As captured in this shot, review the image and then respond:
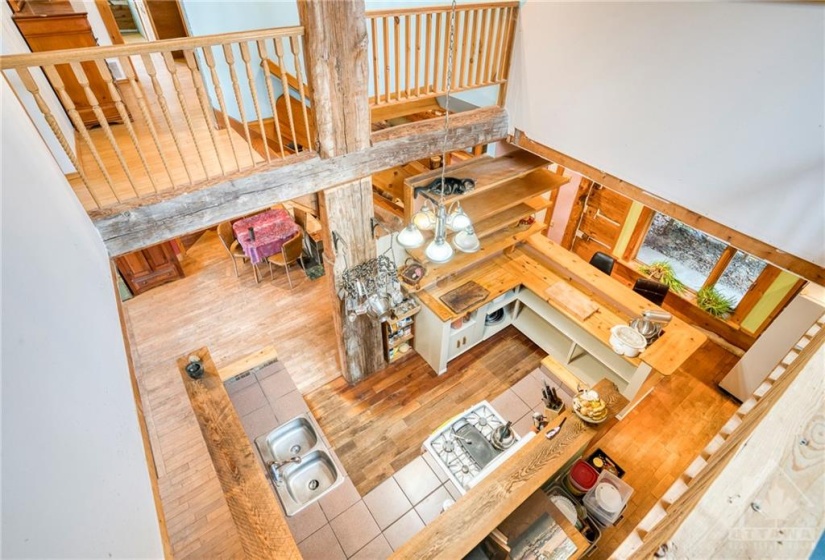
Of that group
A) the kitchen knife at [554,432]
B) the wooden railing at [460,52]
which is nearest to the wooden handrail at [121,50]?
the wooden railing at [460,52]

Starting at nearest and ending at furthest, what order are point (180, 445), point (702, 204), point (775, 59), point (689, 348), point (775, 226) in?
point (775, 59) < point (775, 226) < point (702, 204) < point (689, 348) < point (180, 445)

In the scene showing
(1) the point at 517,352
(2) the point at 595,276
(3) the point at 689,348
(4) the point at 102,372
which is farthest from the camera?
(1) the point at 517,352

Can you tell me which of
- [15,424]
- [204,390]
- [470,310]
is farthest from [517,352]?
[15,424]

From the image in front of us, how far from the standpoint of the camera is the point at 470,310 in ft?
14.9

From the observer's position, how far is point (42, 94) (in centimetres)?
319

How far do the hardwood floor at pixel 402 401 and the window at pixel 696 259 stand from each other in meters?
2.69

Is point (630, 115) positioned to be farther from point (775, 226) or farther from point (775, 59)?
point (775, 226)

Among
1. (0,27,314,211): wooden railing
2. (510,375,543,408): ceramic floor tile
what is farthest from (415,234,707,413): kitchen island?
(0,27,314,211): wooden railing

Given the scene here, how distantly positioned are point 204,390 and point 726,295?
21.7ft

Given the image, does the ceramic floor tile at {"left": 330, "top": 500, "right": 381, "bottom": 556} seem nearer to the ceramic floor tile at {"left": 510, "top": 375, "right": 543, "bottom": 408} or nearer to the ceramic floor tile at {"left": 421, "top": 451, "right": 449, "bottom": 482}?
the ceramic floor tile at {"left": 421, "top": 451, "right": 449, "bottom": 482}

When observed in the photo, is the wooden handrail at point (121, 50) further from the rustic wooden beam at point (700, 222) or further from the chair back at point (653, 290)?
the chair back at point (653, 290)

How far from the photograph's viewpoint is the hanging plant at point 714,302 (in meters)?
5.46

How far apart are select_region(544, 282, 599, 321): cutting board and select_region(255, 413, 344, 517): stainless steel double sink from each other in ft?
9.75

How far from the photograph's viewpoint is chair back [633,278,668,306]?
17.1ft
